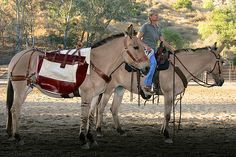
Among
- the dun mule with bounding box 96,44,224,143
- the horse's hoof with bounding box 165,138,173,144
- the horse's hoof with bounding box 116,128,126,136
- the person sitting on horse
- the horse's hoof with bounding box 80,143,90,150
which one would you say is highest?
the person sitting on horse

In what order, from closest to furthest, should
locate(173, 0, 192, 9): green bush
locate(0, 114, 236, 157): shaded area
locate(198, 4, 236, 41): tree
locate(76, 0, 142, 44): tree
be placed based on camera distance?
locate(0, 114, 236, 157): shaded area, locate(76, 0, 142, 44): tree, locate(198, 4, 236, 41): tree, locate(173, 0, 192, 9): green bush

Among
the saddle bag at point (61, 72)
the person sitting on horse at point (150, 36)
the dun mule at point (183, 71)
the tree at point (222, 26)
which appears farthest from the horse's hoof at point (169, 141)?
the tree at point (222, 26)

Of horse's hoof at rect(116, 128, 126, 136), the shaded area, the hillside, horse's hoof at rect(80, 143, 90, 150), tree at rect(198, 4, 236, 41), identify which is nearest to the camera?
the shaded area

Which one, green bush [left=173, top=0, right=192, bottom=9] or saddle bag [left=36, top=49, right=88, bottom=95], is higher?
green bush [left=173, top=0, right=192, bottom=9]

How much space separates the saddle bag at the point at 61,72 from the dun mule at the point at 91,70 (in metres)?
0.17

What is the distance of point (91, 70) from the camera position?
886 cm

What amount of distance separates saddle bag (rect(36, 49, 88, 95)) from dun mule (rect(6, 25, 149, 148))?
0.57 feet

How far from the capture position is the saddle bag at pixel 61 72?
873 centimetres

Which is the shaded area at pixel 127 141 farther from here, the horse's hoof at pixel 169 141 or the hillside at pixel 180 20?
the hillside at pixel 180 20

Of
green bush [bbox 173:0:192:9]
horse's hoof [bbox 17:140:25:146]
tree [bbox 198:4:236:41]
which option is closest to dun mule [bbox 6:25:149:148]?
horse's hoof [bbox 17:140:25:146]

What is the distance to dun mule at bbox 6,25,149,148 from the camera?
8.74 meters

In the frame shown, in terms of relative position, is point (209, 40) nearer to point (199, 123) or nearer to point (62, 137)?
point (199, 123)

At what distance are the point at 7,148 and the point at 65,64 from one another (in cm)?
187

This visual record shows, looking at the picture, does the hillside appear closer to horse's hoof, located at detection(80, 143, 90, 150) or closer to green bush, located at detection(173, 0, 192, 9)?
green bush, located at detection(173, 0, 192, 9)
